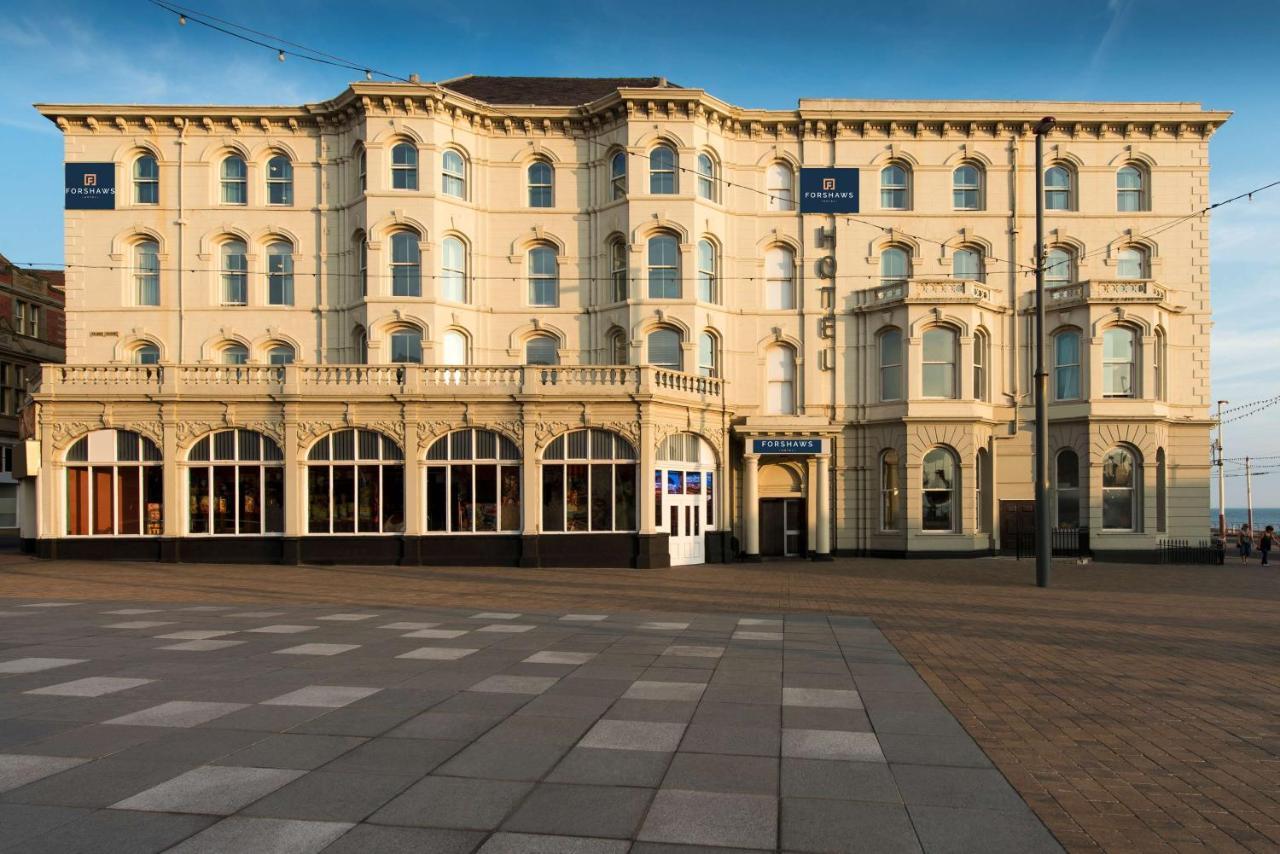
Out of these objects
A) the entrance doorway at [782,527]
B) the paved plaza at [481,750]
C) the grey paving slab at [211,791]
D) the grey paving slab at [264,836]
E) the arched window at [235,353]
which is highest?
the arched window at [235,353]

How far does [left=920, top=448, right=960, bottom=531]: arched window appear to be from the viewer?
30.7 metres

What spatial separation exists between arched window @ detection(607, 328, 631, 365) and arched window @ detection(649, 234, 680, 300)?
66.9 inches

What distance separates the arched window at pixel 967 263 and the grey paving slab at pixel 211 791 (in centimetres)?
3026

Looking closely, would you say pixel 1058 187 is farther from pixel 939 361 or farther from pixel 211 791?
pixel 211 791

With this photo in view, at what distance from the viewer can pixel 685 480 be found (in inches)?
1095

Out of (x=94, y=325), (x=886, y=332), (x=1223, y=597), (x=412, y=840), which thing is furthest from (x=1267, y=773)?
(x=94, y=325)

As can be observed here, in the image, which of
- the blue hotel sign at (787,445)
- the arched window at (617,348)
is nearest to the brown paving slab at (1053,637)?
the blue hotel sign at (787,445)

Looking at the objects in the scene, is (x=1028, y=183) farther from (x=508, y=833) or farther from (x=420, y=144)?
(x=508, y=833)

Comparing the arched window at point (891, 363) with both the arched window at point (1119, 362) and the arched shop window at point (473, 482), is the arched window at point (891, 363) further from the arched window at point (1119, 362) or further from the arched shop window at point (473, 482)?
the arched shop window at point (473, 482)

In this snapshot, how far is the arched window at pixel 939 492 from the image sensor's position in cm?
3066

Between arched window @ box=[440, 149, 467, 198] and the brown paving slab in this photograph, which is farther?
arched window @ box=[440, 149, 467, 198]

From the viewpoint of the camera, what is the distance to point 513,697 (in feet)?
27.2


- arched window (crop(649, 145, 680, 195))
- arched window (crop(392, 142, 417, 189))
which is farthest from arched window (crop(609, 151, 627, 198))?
arched window (crop(392, 142, 417, 189))

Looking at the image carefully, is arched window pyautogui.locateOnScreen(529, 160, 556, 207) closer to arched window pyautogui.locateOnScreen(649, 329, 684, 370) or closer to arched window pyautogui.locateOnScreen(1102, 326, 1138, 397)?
arched window pyautogui.locateOnScreen(649, 329, 684, 370)
